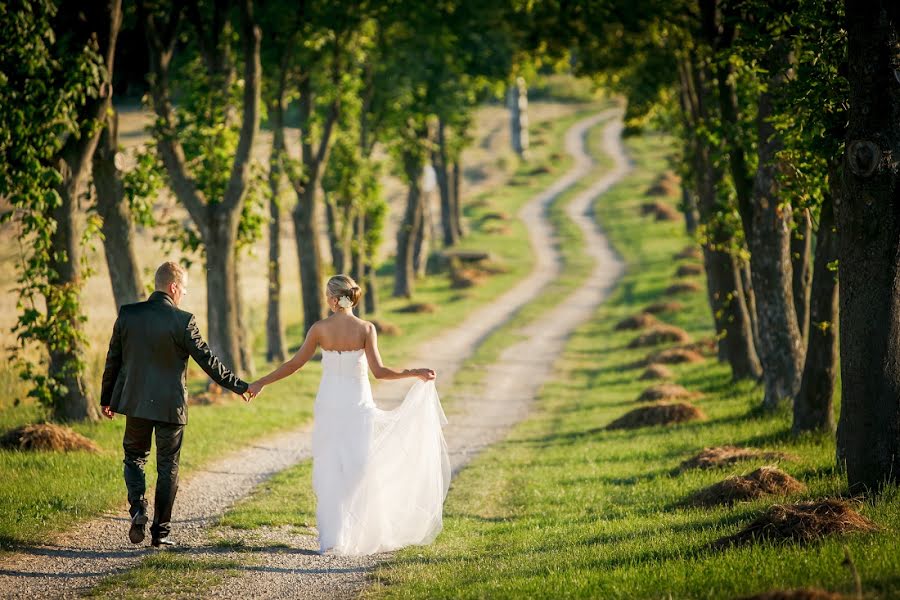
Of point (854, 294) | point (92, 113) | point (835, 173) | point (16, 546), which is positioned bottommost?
point (16, 546)

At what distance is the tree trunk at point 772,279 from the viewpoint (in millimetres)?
15477

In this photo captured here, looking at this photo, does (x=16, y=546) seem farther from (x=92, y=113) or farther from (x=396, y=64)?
(x=396, y=64)

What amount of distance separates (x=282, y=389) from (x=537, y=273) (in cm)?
2668

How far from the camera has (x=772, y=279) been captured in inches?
637

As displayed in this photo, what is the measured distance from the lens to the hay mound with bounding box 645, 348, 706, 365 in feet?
83.3

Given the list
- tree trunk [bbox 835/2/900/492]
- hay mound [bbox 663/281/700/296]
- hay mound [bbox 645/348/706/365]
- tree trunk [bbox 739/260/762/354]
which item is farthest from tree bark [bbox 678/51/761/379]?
hay mound [bbox 663/281/700/296]

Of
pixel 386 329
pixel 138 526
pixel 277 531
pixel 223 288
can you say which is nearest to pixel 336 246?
pixel 386 329

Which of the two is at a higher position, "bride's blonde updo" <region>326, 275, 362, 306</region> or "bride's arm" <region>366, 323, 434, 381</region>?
"bride's blonde updo" <region>326, 275, 362, 306</region>

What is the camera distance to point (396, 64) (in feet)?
98.9

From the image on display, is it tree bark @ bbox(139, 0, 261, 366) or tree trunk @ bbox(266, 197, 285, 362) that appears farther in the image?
tree trunk @ bbox(266, 197, 285, 362)

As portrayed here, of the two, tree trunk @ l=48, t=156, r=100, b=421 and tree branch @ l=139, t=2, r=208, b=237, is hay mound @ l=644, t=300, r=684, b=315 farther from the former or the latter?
tree trunk @ l=48, t=156, r=100, b=421


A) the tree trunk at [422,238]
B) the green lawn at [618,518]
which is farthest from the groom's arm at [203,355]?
the tree trunk at [422,238]

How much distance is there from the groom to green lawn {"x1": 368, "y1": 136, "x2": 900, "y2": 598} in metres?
2.26

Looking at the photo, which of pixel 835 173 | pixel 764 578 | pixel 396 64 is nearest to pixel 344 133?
pixel 396 64
